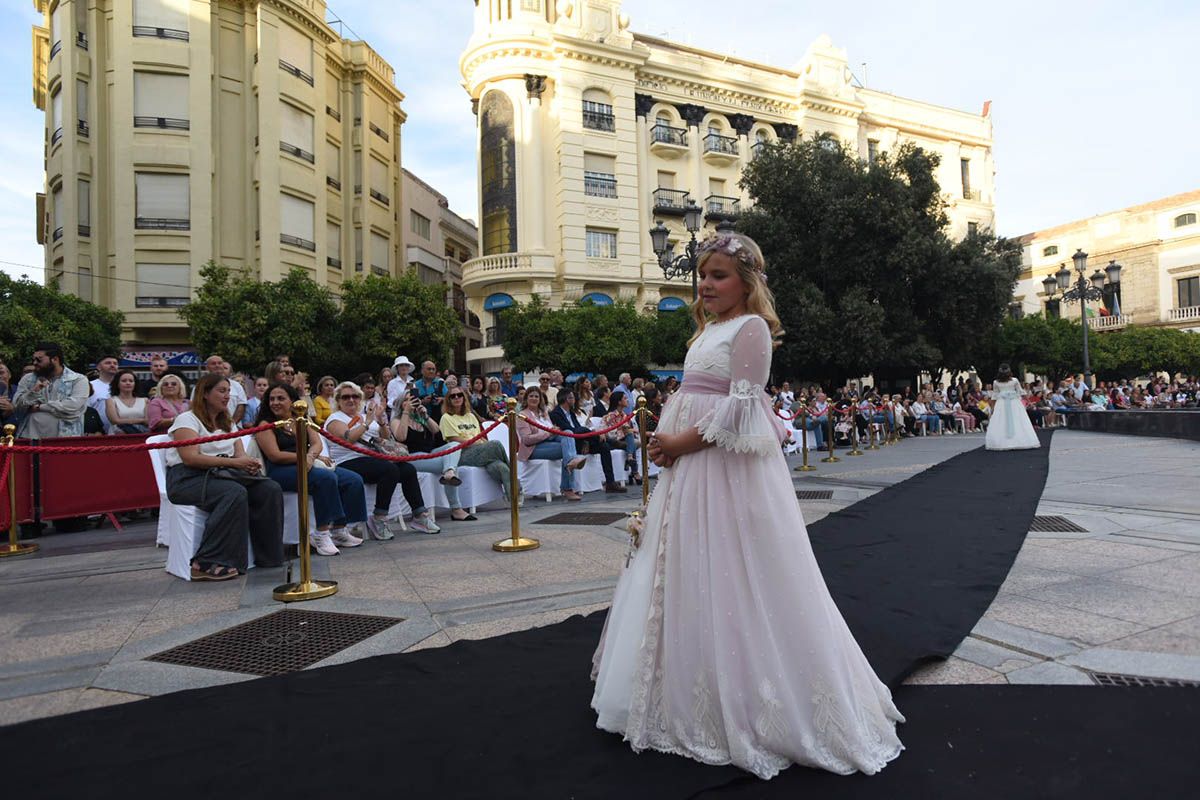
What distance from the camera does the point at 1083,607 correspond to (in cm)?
384

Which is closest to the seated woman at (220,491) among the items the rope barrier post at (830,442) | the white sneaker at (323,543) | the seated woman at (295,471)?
the seated woman at (295,471)

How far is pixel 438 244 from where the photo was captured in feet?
139

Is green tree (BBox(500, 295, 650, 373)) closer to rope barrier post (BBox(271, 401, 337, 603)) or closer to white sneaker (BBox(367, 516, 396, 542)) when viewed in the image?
white sneaker (BBox(367, 516, 396, 542))

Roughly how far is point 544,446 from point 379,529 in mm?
2825

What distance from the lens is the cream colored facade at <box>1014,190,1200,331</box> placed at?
42.6 metres

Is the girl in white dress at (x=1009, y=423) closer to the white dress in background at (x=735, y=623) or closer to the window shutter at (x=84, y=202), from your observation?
the white dress in background at (x=735, y=623)

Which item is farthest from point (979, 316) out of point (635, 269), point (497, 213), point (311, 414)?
point (311, 414)

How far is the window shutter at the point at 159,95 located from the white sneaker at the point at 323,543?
26.2 meters

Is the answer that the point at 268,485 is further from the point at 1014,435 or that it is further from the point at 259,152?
the point at 259,152

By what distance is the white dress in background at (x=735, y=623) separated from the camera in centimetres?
221

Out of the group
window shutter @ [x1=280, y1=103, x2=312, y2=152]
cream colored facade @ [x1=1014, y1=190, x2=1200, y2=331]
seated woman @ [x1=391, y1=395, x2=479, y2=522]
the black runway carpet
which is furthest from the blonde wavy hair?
cream colored facade @ [x1=1014, y1=190, x2=1200, y2=331]

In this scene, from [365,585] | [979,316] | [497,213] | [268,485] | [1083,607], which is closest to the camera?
[1083,607]

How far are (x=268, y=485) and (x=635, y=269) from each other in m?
26.6

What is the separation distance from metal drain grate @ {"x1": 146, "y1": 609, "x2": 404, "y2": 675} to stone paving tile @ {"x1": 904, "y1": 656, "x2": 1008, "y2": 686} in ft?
9.03
